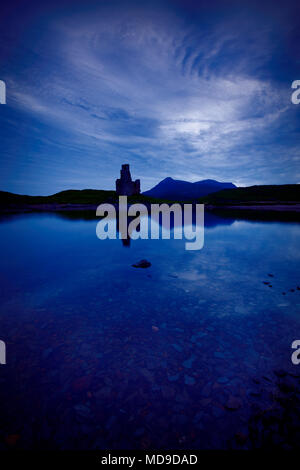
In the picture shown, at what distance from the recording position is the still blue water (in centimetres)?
352

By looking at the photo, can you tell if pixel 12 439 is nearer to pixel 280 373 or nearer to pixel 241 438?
pixel 241 438

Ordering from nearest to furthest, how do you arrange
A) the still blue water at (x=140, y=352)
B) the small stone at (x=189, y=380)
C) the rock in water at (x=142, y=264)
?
1. the still blue water at (x=140, y=352)
2. the small stone at (x=189, y=380)
3. the rock in water at (x=142, y=264)

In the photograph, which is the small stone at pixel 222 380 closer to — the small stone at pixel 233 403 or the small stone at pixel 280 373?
the small stone at pixel 233 403

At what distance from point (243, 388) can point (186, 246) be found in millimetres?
13425

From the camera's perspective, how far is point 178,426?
3525mm

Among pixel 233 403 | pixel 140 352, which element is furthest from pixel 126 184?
pixel 233 403

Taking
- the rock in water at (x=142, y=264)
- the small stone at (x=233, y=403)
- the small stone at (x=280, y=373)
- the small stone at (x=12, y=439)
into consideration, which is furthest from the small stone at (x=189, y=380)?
the rock in water at (x=142, y=264)

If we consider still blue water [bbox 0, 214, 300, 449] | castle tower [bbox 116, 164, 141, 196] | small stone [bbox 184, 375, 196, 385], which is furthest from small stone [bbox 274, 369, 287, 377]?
castle tower [bbox 116, 164, 141, 196]

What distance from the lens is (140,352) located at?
5266 millimetres

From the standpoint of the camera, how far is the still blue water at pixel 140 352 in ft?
11.5

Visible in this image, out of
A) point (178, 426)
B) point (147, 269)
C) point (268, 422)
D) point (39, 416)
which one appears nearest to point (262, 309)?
point (268, 422)

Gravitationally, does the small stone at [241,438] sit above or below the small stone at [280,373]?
below
